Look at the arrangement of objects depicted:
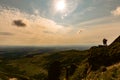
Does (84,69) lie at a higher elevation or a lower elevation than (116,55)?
lower

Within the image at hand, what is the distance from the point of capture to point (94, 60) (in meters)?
93.8

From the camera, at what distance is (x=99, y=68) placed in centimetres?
8531

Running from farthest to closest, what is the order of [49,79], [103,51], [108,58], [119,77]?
[49,79] → [103,51] → [108,58] → [119,77]

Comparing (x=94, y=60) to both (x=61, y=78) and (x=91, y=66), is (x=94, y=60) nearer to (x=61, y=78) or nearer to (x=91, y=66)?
(x=91, y=66)

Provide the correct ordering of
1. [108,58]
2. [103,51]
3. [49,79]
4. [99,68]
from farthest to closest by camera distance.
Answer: [49,79] < [103,51] < [108,58] < [99,68]

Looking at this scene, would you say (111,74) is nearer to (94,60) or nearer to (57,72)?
(94,60)

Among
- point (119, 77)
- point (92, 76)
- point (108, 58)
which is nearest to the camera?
point (119, 77)

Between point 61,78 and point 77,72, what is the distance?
55.4ft

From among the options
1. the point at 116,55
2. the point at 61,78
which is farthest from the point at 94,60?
the point at 61,78

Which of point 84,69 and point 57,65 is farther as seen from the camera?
point 57,65

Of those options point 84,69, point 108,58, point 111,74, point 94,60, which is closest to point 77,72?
point 84,69

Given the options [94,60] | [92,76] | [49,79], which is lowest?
[49,79]

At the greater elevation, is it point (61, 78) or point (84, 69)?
point (84, 69)

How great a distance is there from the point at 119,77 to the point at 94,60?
2894 centimetres
